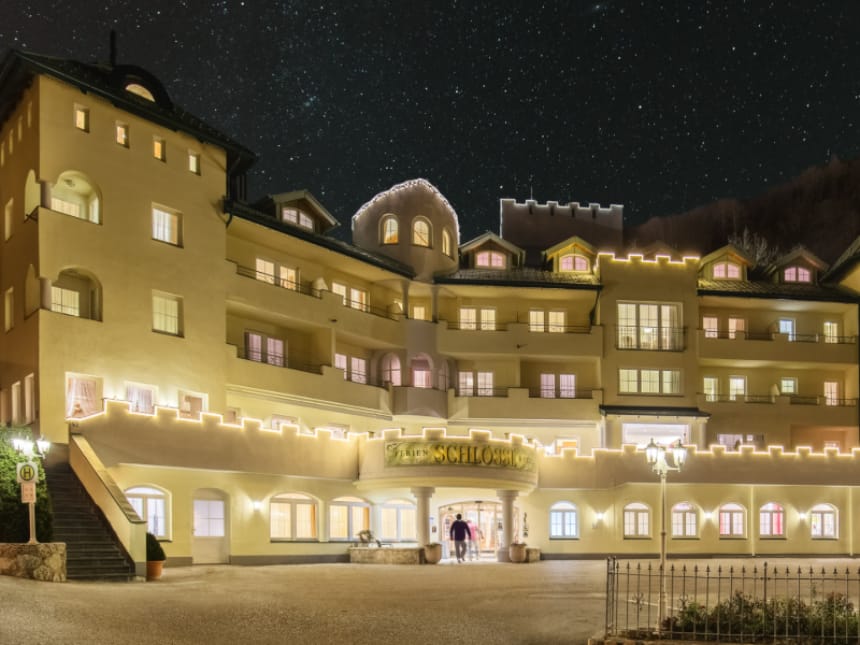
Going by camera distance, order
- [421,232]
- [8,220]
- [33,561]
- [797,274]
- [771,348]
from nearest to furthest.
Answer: [33,561], [8,220], [421,232], [771,348], [797,274]

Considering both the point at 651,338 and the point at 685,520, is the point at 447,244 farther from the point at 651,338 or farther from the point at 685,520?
the point at 685,520

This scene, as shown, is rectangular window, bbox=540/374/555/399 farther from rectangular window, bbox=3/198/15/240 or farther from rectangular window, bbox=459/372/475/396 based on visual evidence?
rectangular window, bbox=3/198/15/240

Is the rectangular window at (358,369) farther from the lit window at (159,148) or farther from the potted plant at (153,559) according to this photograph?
the potted plant at (153,559)

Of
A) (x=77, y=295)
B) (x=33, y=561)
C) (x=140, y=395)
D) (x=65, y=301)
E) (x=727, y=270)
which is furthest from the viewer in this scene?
(x=727, y=270)

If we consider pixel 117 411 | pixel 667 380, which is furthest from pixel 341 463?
pixel 667 380

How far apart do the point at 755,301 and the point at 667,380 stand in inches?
299

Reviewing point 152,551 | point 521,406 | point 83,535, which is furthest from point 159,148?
point 521,406

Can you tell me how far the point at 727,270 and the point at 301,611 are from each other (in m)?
45.0

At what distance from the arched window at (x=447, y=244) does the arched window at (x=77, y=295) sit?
23.1 m

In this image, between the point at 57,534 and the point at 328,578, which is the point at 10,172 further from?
the point at 328,578

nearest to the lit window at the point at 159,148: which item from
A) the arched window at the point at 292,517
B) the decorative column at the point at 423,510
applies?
the arched window at the point at 292,517

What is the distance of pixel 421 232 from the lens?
57.9 meters

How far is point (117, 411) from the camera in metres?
35.0

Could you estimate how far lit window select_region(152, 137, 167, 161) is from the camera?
4231 cm
